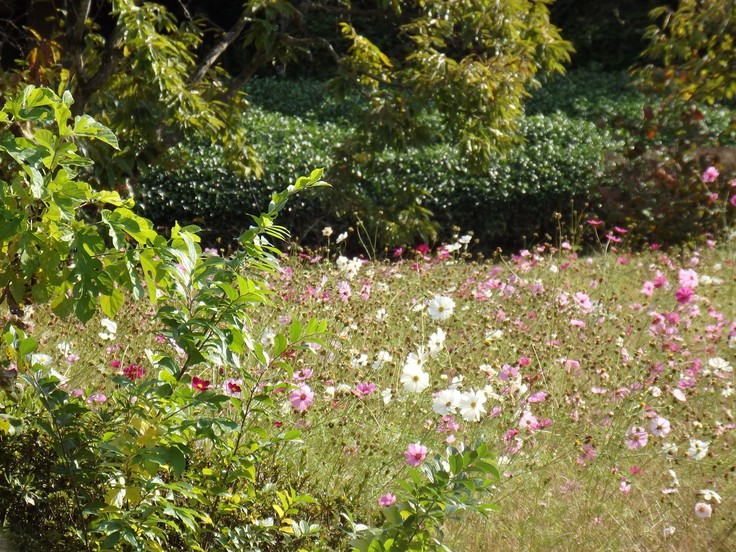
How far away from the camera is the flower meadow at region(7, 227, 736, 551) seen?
2.78 m

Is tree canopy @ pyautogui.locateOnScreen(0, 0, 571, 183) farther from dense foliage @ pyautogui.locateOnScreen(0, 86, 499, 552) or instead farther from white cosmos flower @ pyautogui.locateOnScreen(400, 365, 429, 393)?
dense foliage @ pyautogui.locateOnScreen(0, 86, 499, 552)

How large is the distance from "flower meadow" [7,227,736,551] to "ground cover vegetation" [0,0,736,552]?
0.06 ft

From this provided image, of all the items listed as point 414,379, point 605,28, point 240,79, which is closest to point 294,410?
point 414,379

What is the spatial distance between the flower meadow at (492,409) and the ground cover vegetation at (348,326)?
2 cm

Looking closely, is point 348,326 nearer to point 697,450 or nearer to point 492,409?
point 492,409

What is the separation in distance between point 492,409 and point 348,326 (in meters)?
0.81

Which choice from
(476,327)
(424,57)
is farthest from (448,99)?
(476,327)

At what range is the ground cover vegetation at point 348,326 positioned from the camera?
2096 mm

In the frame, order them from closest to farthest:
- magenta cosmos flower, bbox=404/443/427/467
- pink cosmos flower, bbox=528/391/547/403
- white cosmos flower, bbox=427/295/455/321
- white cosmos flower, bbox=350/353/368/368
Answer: magenta cosmos flower, bbox=404/443/427/467 → white cosmos flower, bbox=350/353/368/368 → pink cosmos flower, bbox=528/391/547/403 → white cosmos flower, bbox=427/295/455/321

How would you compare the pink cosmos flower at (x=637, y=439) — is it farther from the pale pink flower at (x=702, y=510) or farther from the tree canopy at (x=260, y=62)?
the tree canopy at (x=260, y=62)

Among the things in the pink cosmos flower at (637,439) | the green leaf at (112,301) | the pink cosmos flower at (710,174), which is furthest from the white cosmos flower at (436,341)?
the pink cosmos flower at (710,174)

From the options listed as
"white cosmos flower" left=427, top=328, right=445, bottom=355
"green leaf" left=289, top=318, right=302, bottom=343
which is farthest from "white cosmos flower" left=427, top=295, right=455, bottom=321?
"green leaf" left=289, top=318, right=302, bottom=343

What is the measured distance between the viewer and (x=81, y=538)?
2.10m

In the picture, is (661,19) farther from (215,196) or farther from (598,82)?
(215,196)
